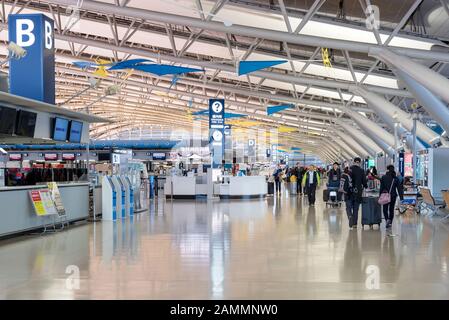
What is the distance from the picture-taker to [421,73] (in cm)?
1571

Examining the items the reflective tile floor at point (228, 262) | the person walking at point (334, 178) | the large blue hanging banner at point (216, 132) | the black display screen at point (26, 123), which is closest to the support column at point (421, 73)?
the reflective tile floor at point (228, 262)

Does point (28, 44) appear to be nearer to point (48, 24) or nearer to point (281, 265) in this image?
point (48, 24)

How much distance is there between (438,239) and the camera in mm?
11203

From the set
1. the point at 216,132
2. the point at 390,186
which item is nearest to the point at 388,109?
the point at 216,132

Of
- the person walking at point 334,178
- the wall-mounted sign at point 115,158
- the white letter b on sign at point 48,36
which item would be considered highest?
the white letter b on sign at point 48,36

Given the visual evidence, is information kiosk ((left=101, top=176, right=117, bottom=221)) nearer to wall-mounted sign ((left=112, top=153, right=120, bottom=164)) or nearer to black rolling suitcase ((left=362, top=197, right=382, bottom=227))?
wall-mounted sign ((left=112, top=153, right=120, bottom=164))

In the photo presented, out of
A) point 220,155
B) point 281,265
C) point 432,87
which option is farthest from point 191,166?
point 281,265

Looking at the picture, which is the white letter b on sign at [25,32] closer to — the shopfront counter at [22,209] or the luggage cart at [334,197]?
the shopfront counter at [22,209]

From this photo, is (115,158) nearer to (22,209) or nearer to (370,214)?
(22,209)

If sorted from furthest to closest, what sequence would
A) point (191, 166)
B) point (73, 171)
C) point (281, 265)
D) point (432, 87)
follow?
1. point (191, 166)
2. point (73, 171)
3. point (432, 87)
4. point (281, 265)

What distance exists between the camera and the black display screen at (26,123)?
12.5 metres

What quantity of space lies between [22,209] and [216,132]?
60.0ft

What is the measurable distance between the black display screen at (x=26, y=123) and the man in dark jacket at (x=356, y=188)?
745 cm

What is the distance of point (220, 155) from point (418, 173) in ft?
35.2
